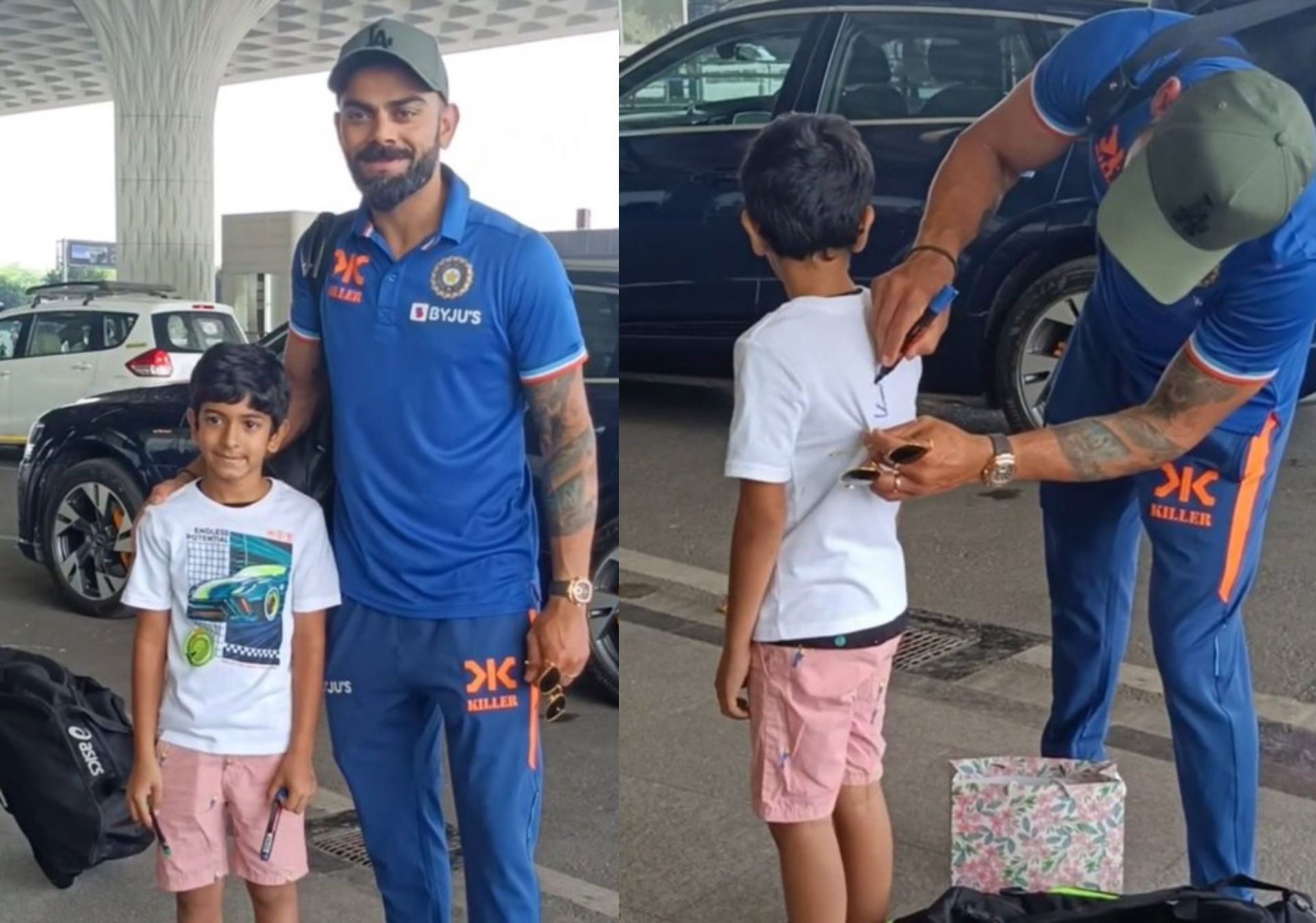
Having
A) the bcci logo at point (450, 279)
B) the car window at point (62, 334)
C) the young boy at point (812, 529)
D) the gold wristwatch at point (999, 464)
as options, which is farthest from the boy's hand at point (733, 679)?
the car window at point (62, 334)

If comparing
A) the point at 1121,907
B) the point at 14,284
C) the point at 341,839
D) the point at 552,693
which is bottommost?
the point at 1121,907

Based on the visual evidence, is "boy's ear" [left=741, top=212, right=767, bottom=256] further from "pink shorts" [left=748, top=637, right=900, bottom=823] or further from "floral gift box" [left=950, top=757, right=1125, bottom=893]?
"floral gift box" [left=950, top=757, right=1125, bottom=893]

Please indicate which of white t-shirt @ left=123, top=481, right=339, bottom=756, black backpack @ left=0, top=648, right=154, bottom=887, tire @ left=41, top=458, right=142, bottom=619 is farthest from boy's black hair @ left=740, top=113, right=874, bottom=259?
black backpack @ left=0, top=648, right=154, bottom=887

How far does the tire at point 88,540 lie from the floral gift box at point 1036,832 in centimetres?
122

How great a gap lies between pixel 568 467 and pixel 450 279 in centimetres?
26

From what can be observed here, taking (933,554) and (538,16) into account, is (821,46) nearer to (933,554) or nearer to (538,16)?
(538,16)

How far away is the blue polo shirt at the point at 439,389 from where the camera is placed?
1.73 meters

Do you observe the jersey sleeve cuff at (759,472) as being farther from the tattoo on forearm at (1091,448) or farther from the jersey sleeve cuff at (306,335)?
the jersey sleeve cuff at (306,335)

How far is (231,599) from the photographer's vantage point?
1.77m

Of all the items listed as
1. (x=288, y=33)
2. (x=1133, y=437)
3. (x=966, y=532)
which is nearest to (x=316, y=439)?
(x=288, y=33)

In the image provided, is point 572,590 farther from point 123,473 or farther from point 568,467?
point 123,473

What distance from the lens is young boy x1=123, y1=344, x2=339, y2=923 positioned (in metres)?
1.76

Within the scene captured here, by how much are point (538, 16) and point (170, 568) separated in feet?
2.59

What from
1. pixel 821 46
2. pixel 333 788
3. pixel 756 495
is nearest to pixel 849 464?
pixel 756 495
